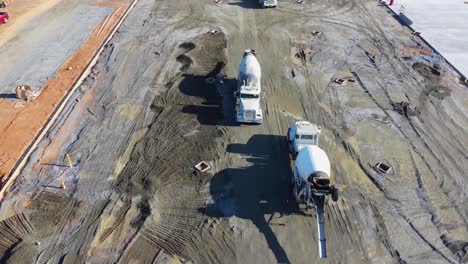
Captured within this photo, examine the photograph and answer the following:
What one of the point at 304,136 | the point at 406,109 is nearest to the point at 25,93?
the point at 304,136

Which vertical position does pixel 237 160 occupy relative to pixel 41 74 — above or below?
below

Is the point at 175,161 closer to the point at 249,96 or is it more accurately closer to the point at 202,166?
the point at 202,166

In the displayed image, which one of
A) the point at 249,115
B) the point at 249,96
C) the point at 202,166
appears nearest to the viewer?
the point at 202,166

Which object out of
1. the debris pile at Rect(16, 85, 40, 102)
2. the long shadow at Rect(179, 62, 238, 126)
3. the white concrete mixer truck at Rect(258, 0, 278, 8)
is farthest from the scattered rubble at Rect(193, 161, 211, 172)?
the white concrete mixer truck at Rect(258, 0, 278, 8)

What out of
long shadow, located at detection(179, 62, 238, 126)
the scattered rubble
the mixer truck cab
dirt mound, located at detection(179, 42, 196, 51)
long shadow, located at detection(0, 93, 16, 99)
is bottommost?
the scattered rubble

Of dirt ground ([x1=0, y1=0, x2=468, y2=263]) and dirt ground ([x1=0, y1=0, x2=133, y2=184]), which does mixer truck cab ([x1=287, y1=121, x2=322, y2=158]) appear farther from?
dirt ground ([x1=0, y1=0, x2=133, y2=184])

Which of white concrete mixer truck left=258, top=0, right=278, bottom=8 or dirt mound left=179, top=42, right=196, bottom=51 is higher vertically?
white concrete mixer truck left=258, top=0, right=278, bottom=8
